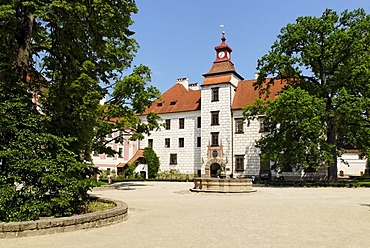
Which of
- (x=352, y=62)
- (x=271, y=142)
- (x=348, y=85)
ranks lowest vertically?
(x=271, y=142)

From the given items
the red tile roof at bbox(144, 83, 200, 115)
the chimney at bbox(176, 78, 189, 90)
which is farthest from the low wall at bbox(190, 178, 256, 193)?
the chimney at bbox(176, 78, 189, 90)

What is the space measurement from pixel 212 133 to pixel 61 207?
34430mm

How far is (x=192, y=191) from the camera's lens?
21.4 metres

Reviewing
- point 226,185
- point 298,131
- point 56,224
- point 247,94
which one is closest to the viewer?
point 56,224

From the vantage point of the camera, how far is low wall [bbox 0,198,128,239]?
724 centimetres

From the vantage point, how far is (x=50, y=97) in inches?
410

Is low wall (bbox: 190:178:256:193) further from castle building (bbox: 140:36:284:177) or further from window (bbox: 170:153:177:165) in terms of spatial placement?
window (bbox: 170:153:177:165)

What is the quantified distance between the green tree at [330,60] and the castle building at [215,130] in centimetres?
914

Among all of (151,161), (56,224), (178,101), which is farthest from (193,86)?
(56,224)

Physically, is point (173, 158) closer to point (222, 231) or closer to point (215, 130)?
point (215, 130)

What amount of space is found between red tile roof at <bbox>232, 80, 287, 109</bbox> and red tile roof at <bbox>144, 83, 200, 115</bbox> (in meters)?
5.48

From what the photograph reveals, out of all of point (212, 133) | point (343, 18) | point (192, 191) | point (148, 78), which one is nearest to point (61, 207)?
Result: point (192, 191)

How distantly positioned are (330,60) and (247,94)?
14.2 m

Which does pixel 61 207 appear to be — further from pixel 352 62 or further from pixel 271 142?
pixel 352 62
